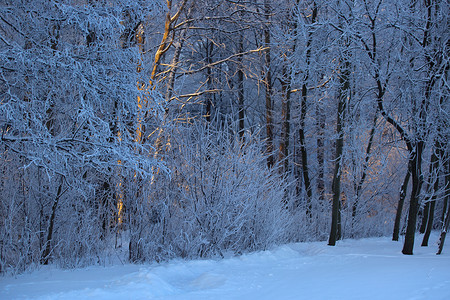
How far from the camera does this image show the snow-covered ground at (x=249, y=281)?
411cm

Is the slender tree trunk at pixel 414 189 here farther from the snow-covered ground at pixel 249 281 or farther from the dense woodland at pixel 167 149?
the snow-covered ground at pixel 249 281

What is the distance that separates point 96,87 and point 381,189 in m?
11.9

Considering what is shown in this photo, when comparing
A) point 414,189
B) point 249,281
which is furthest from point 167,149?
point 414,189

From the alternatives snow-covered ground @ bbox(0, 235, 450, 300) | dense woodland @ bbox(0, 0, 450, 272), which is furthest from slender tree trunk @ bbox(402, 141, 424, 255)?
snow-covered ground @ bbox(0, 235, 450, 300)

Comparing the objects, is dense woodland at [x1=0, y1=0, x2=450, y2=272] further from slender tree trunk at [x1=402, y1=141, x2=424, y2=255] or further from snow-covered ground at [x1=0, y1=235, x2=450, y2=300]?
snow-covered ground at [x1=0, y1=235, x2=450, y2=300]

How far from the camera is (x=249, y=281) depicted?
496cm

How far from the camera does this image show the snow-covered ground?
4109 mm

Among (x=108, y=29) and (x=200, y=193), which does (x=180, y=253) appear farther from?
(x=108, y=29)

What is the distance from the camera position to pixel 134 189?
6.68 meters

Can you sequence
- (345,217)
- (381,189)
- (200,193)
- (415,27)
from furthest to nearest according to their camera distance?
(381,189) → (345,217) → (200,193) → (415,27)

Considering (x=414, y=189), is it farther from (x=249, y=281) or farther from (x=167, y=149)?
(x=167, y=149)

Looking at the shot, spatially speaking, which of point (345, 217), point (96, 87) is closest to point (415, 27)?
point (96, 87)

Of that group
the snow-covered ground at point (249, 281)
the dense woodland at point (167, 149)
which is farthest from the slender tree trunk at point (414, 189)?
the snow-covered ground at point (249, 281)

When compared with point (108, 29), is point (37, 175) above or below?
below
